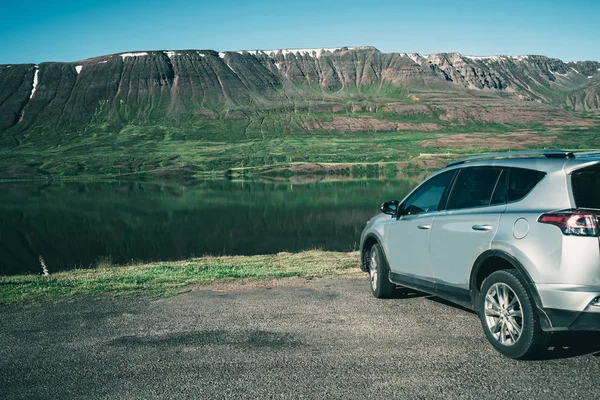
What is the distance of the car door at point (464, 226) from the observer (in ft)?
19.5

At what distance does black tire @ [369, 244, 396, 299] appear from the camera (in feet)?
27.6

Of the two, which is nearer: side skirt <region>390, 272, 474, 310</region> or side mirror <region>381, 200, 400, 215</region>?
side skirt <region>390, 272, 474, 310</region>

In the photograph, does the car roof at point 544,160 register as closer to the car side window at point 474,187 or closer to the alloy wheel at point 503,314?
the car side window at point 474,187

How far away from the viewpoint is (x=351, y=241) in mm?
27438

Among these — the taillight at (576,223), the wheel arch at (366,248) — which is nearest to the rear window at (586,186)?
the taillight at (576,223)

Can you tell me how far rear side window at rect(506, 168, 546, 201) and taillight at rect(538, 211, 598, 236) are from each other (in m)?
0.58

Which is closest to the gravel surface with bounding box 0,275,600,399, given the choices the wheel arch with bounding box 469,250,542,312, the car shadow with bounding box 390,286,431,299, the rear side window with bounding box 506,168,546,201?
the car shadow with bounding box 390,286,431,299

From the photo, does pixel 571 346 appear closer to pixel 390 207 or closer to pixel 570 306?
pixel 570 306

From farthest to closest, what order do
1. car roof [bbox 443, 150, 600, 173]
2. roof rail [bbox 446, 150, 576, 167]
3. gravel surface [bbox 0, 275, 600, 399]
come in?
roof rail [bbox 446, 150, 576, 167], car roof [bbox 443, 150, 600, 173], gravel surface [bbox 0, 275, 600, 399]

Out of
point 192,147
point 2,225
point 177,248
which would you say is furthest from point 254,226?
point 192,147

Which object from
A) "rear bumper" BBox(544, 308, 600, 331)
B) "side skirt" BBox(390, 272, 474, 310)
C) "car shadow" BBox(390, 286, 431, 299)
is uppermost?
"rear bumper" BBox(544, 308, 600, 331)

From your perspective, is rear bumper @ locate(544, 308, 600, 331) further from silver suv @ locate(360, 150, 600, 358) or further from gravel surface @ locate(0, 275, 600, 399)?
gravel surface @ locate(0, 275, 600, 399)

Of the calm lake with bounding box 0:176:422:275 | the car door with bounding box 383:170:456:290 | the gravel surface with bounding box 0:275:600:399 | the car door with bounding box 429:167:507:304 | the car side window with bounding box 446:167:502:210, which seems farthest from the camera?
the calm lake with bounding box 0:176:422:275

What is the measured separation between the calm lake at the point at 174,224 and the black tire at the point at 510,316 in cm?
1871
